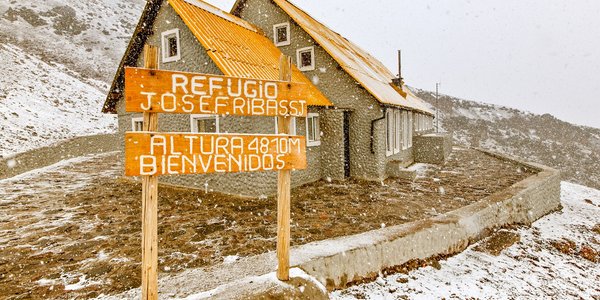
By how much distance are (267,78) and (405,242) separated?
723 centimetres

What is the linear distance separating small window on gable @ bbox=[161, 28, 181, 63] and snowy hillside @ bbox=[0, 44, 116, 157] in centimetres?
1097

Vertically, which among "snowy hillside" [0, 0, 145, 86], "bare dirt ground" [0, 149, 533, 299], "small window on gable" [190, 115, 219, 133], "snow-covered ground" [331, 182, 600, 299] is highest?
"snowy hillside" [0, 0, 145, 86]

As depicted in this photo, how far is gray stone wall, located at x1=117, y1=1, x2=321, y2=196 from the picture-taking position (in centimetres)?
990

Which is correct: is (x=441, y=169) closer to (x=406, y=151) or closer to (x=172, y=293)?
(x=406, y=151)

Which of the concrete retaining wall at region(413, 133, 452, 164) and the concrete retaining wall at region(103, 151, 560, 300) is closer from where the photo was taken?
the concrete retaining wall at region(103, 151, 560, 300)

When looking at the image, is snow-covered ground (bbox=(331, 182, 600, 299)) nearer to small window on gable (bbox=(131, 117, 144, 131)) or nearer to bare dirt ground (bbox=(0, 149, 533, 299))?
bare dirt ground (bbox=(0, 149, 533, 299))

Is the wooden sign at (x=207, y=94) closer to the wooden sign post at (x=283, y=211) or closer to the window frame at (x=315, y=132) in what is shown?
the wooden sign post at (x=283, y=211)

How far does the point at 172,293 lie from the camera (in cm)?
360

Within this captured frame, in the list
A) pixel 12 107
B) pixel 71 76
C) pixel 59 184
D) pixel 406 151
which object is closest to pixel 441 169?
pixel 406 151

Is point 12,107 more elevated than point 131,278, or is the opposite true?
point 12,107

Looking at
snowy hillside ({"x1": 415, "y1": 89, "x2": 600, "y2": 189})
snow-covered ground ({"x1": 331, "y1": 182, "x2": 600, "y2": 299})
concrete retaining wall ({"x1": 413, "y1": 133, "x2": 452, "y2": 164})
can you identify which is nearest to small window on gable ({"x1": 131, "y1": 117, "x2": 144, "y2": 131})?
snow-covered ground ({"x1": 331, "y1": 182, "x2": 600, "y2": 299})

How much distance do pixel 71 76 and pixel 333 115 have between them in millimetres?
31829

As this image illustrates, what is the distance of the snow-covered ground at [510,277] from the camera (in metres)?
5.10

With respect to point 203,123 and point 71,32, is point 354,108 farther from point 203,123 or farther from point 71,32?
point 71,32
